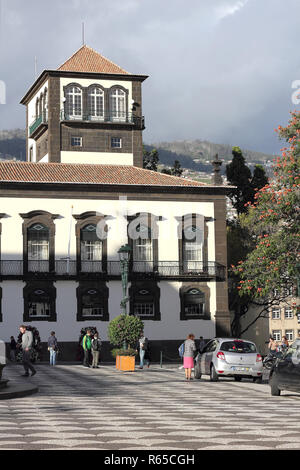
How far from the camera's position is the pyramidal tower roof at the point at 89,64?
5978 centimetres

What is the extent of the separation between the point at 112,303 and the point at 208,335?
6397 millimetres

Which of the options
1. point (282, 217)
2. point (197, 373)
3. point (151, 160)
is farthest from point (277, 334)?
point (197, 373)

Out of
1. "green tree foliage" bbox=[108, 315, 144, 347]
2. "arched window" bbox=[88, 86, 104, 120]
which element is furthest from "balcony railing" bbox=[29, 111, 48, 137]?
"green tree foliage" bbox=[108, 315, 144, 347]

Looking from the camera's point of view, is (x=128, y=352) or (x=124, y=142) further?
(x=124, y=142)

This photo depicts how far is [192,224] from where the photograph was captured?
181 ft

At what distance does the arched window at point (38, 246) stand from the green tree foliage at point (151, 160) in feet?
67.1

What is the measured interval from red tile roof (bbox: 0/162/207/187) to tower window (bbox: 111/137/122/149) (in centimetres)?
263

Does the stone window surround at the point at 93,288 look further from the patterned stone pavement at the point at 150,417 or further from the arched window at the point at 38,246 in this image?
the patterned stone pavement at the point at 150,417

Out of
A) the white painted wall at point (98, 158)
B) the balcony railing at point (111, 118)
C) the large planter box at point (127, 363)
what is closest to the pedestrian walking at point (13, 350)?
the large planter box at point (127, 363)

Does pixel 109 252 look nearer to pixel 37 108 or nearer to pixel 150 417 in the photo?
pixel 37 108

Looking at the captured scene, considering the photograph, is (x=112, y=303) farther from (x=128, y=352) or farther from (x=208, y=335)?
(x=128, y=352)

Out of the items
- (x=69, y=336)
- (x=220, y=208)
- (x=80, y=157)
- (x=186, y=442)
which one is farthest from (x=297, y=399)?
(x=80, y=157)

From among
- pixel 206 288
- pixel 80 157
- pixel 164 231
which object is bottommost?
pixel 206 288

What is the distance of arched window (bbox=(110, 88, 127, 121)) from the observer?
6012 cm
